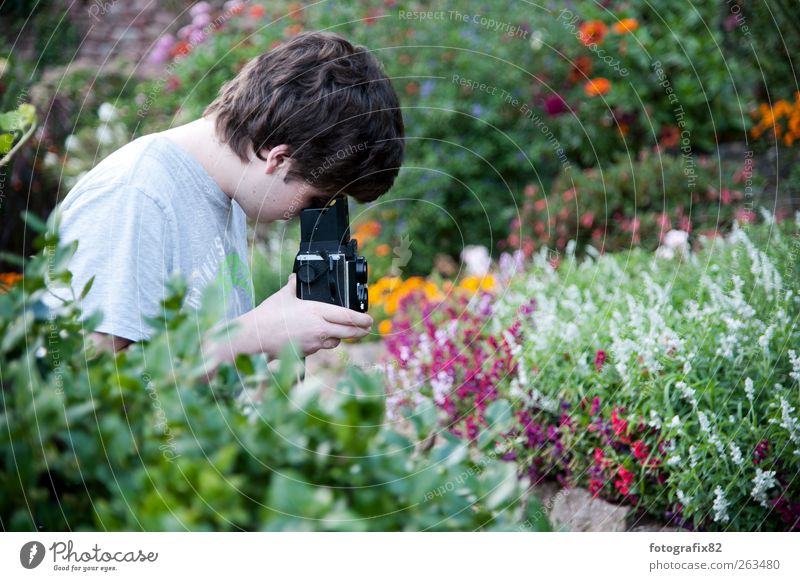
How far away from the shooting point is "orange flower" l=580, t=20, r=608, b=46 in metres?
4.31

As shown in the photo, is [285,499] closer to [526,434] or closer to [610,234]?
[526,434]

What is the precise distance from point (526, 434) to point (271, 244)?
279cm

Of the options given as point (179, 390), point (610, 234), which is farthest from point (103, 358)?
point (610, 234)

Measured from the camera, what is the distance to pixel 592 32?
431 centimetres

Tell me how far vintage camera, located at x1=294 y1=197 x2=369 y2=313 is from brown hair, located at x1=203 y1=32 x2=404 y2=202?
0.13m

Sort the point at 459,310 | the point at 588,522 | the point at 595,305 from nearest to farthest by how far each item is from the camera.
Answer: the point at 588,522 < the point at 595,305 < the point at 459,310

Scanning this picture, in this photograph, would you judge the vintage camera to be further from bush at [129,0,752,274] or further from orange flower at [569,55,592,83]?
orange flower at [569,55,592,83]

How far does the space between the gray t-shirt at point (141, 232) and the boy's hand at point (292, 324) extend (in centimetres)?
7

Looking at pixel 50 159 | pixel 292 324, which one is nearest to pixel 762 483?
pixel 292 324

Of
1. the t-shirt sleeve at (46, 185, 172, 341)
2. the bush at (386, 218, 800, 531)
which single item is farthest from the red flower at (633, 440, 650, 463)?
the t-shirt sleeve at (46, 185, 172, 341)

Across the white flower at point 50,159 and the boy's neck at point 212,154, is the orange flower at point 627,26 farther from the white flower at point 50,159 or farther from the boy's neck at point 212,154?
the white flower at point 50,159

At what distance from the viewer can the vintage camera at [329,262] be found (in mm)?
1637

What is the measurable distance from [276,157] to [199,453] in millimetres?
994
